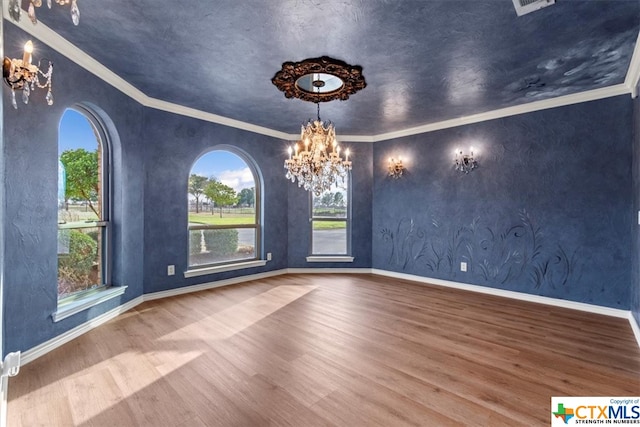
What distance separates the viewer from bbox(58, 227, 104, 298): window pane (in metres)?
2.96

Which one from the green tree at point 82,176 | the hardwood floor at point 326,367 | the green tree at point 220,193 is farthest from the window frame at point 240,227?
the green tree at point 82,176

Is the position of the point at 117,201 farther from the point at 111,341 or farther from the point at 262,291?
the point at 262,291

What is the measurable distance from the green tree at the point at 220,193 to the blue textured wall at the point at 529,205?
2883 millimetres

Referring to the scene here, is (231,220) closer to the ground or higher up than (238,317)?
higher up

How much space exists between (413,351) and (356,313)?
1.02 m

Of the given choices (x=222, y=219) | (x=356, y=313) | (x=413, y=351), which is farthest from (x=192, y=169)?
(x=413, y=351)

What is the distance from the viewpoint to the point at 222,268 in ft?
16.0

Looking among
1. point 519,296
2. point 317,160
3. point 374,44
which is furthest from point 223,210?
point 519,296

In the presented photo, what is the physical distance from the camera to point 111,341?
2.83 meters

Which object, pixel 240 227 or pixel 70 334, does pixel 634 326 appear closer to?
pixel 240 227

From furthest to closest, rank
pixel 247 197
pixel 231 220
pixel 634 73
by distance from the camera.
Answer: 1. pixel 247 197
2. pixel 231 220
3. pixel 634 73

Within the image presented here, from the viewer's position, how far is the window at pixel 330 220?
5.88 meters

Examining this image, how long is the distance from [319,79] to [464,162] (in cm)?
270

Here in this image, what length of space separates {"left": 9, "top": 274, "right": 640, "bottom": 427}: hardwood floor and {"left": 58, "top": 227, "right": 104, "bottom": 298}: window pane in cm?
50
